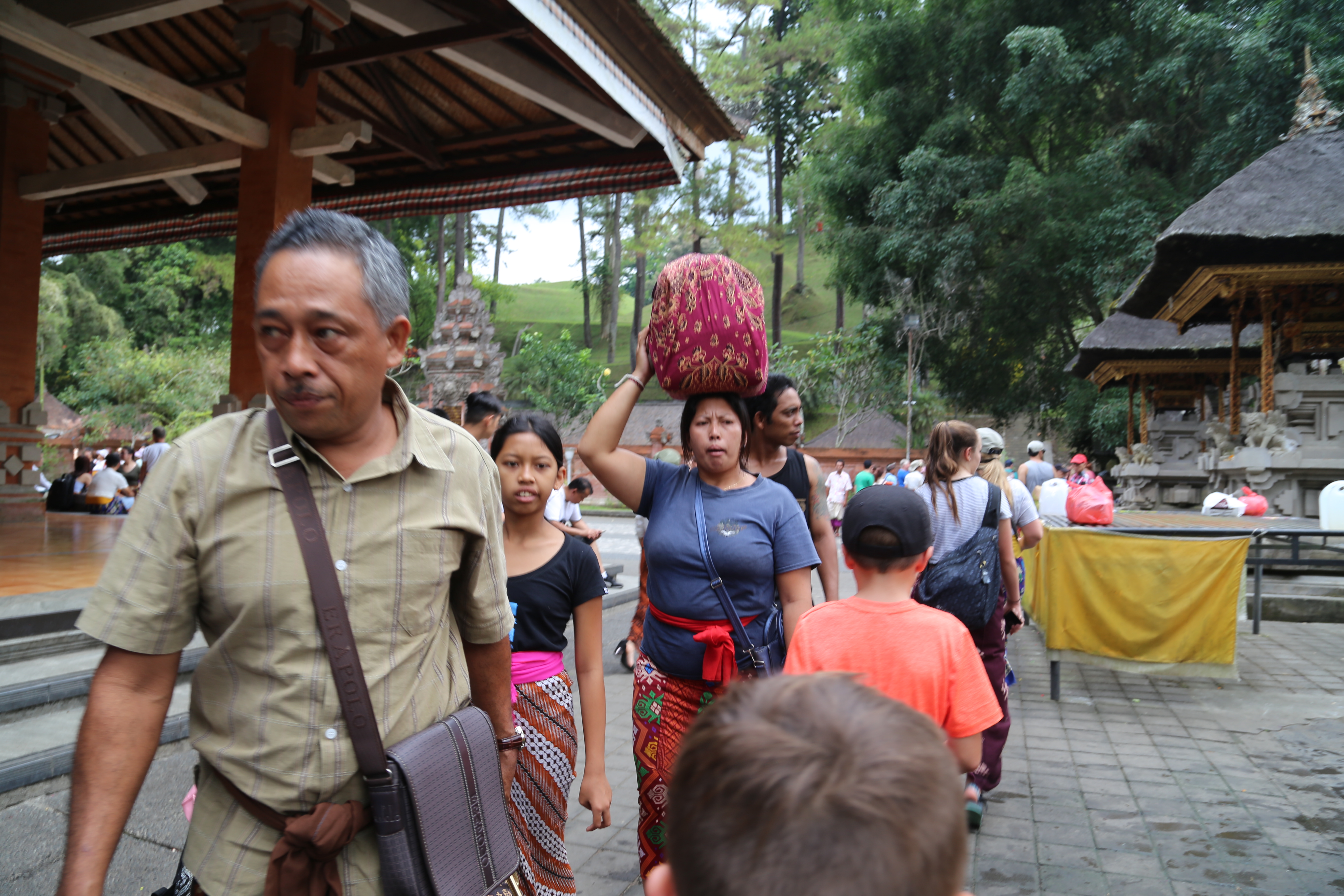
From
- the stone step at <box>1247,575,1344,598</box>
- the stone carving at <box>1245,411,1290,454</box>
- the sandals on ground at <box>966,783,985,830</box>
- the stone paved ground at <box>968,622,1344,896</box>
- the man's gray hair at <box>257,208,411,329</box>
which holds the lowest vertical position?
the stone paved ground at <box>968,622,1344,896</box>

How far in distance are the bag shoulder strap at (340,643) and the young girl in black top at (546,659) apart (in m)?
1.03

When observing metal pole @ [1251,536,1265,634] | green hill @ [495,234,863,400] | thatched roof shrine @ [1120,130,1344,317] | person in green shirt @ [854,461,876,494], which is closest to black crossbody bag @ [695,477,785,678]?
metal pole @ [1251,536,1265,634]

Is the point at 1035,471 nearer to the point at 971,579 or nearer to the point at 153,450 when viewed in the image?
the point at 971,579

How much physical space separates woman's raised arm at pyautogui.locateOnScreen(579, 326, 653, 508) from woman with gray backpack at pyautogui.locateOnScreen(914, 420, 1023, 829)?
1.62 m

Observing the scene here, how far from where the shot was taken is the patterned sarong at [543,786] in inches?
104

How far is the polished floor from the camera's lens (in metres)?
5.86

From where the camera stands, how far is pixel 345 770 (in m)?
1.50

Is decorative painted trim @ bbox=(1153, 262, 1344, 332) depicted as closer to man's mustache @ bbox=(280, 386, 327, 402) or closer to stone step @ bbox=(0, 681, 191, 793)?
stone step @ bbox=(0, 681, 191, 793)

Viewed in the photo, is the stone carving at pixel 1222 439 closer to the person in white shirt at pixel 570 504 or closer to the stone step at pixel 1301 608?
the stone step at pixel 1301 608

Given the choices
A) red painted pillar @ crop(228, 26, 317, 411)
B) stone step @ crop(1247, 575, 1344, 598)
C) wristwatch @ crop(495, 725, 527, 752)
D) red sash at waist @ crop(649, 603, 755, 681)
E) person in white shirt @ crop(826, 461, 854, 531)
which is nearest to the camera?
wristwatch @ crop(495, 725, 527, 752)

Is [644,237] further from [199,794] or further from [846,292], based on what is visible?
[199,794]

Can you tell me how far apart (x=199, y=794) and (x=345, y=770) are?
29 centimetres

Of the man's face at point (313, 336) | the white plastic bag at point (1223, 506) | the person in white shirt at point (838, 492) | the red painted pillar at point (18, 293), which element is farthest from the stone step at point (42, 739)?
the person in white shirt at point (838, 492)

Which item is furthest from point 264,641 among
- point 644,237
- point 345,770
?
point 644,237
